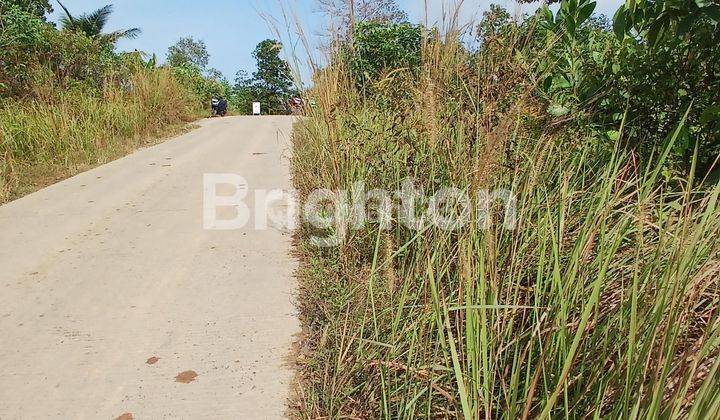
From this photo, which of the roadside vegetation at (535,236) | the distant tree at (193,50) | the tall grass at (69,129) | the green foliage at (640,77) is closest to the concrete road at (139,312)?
the roadside vegetation at (535,236)

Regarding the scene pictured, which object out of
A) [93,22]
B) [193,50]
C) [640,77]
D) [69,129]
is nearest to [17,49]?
[69,129]

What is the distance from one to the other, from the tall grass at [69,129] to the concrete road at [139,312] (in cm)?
111

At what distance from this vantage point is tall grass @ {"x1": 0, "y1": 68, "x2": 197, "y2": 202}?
15.0 feet

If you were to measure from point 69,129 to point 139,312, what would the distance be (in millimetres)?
4519

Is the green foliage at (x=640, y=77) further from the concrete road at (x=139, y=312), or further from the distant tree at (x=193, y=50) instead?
the distant tree at (x=193, y=50)

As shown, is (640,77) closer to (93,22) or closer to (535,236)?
(535,236)

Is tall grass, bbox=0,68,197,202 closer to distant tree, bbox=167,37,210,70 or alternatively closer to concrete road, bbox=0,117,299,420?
concrete road, bbox=0,117,299,420

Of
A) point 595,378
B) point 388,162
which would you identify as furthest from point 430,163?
point 595,378

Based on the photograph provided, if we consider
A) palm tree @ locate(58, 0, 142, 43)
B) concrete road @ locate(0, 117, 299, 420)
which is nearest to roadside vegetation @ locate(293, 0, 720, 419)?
concrete road @ locate(0, 117, 299, 420)

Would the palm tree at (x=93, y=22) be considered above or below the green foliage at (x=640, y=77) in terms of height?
above

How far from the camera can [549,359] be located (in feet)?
3.32

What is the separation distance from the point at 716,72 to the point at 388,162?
1315 mm

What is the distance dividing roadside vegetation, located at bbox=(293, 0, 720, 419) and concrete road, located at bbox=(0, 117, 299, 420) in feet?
0.63

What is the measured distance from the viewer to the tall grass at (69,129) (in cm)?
457
